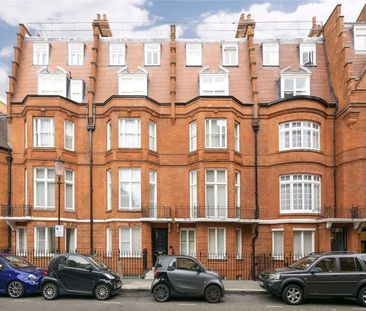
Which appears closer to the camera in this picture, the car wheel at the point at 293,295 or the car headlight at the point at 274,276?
the car wheel at the point at 293,295

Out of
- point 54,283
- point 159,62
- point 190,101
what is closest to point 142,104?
point 190,101

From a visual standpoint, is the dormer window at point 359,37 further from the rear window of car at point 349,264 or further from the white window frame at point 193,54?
the rear window of car at point 349,264

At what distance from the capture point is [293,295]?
50.0ft

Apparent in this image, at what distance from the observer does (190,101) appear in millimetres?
25016

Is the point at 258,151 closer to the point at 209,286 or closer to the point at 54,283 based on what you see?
the point at 209,286

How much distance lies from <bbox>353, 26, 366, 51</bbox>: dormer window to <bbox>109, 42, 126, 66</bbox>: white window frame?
14.4 meters

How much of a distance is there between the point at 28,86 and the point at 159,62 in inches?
322

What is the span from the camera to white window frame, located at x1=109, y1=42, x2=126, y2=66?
28.1m

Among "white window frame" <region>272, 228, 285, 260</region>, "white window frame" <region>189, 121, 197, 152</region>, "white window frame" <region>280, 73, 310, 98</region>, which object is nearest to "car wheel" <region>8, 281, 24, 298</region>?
"white window frame" <region>189, 121, 197, 152</region>

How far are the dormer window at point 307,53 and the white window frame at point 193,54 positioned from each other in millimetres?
6493

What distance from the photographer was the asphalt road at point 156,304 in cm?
1428

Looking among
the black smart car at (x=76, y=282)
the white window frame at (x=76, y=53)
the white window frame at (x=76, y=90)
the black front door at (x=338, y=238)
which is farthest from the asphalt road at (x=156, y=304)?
the white window frame at (x=76, y=53)

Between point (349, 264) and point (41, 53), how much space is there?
22.2 meters

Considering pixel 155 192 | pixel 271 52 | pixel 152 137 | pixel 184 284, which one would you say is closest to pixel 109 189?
pixel 155 192
